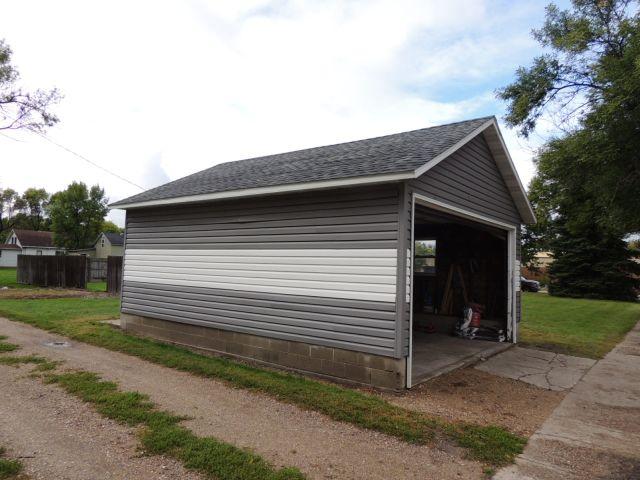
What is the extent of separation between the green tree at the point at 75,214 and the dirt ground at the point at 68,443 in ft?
158

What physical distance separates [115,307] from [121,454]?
1081cm

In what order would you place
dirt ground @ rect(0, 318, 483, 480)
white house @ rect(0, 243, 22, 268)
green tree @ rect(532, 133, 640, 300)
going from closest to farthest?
dirt ground @ rect(0, 318, 483, 480), green tree @ rect(532, 133, 640, 300), white house @ rect(0, 243, 22, 268)

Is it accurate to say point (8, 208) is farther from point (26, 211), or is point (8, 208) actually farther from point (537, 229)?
point (537, 229)

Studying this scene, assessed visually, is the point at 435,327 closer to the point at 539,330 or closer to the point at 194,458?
the point at 539,330

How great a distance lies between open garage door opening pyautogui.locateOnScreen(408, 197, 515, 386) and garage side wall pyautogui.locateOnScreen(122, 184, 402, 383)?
2.66 m

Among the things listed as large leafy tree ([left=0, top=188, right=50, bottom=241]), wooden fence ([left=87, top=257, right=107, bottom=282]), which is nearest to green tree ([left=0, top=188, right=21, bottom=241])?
large leafy tree ([left=0, top=188, right=50, bottom=241])

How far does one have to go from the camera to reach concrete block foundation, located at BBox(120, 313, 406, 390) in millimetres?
5351

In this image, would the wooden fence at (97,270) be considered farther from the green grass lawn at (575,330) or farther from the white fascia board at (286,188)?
the green grass lawn at (575,330)

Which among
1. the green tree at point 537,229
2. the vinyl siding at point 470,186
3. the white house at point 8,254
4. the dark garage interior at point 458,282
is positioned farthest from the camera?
the white house at point 8,254

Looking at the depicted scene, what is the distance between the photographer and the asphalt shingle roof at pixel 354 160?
5609 millimetres

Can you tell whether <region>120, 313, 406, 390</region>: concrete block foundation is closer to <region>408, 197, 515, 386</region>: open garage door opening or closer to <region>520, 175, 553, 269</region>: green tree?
<region>408, 197, 515, 386</region>: open garage door opening

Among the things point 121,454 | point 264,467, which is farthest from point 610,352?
point 121,454

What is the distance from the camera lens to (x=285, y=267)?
642 centimetres

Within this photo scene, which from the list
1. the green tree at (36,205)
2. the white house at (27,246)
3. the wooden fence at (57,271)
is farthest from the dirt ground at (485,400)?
the green tree at (36,205)
